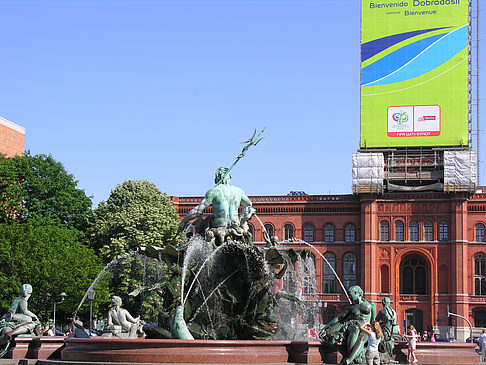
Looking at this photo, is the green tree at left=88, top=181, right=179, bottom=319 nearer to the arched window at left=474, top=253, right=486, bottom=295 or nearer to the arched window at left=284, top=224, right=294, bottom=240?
the arched window at left=284, top=224, right=294, bottom=240

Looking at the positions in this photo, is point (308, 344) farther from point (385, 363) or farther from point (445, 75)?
point (445, 75)

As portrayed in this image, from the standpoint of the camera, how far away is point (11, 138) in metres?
75.4

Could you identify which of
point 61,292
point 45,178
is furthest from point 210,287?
point 45,178

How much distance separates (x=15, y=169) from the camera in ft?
176

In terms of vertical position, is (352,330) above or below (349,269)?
above

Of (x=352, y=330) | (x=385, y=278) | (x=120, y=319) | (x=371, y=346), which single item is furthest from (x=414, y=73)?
(x=371, y=346)

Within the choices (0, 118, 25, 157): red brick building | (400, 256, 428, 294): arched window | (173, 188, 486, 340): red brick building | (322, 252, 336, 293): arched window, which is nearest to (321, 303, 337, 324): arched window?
(173, 188, 486, 340): red brick building

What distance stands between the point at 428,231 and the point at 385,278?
5.41 m

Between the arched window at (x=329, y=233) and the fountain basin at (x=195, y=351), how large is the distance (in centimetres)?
5965

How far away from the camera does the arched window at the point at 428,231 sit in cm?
7257

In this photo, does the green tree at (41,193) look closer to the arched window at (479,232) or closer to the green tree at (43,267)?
the green tree at (43,267)

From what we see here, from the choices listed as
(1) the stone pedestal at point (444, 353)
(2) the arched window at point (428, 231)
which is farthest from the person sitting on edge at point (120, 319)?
(2) the arched window at point (428, 231)

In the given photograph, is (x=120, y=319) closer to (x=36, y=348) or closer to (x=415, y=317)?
(x=36, y=348)

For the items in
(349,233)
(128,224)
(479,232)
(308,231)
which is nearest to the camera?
(128,224)
